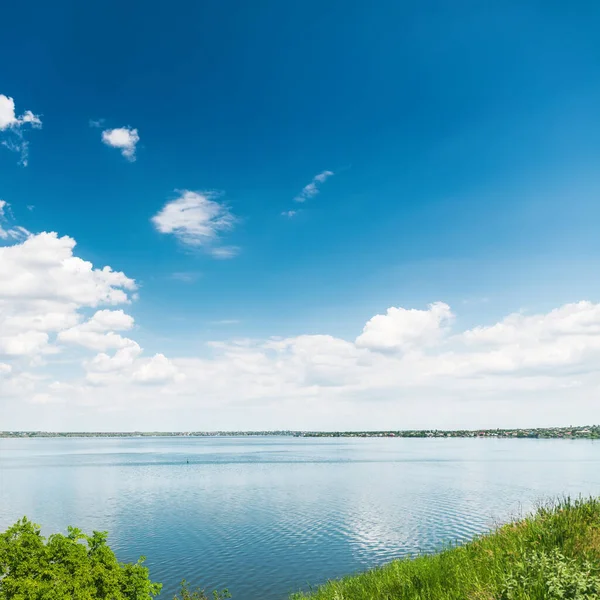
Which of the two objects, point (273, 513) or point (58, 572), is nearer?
point (58, 572)

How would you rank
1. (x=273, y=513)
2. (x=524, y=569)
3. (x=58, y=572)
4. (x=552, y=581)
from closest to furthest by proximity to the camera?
(x=552, y=581)
(x=524, y=569)
(x=58, y=572)
(x=273, y=513)

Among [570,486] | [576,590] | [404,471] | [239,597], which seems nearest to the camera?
[576,590]

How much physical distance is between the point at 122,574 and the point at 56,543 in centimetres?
394

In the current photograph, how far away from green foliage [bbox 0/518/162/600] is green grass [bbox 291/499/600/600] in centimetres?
1121

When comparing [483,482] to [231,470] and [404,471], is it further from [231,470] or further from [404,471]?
[231,470]

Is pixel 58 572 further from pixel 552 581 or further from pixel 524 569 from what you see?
pixel 552 581

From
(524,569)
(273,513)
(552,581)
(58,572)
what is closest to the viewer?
(552,581)

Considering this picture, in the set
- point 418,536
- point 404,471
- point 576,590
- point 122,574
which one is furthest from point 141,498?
point 576,590

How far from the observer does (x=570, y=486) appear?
330 ft

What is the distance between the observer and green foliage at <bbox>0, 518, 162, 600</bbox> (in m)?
22.0

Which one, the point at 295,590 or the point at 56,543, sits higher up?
the point at 56,543

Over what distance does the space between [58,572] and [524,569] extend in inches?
856

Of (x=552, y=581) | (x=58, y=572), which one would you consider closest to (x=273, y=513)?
(x=58, y=572)

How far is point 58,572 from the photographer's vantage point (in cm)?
2317
